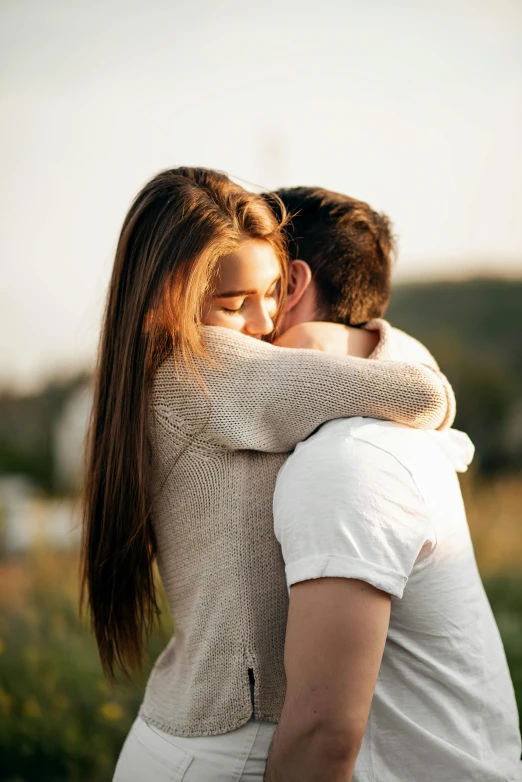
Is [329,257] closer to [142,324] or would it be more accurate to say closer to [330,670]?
[142,324]

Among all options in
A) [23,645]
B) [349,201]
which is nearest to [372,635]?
[349,201]

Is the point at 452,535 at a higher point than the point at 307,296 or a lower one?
lower

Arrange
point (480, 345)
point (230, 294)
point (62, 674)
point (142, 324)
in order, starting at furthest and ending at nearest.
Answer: point (480, 345)
point (62, 674)
point (230, 294)
point (142, 324)

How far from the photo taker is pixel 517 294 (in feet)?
29.5

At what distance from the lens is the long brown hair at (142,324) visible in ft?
5.20

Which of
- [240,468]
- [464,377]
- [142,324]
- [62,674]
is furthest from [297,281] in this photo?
[464,377]

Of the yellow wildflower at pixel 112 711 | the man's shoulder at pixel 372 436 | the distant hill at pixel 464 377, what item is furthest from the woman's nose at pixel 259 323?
the distant hill at pixel 464 377

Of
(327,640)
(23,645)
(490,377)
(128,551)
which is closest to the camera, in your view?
(327,640)

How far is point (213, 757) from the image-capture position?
4.87 ft

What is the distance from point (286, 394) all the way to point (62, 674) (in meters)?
2.63

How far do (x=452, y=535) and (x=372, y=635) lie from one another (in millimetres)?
308

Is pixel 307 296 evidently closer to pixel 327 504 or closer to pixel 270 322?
pixel 270 322

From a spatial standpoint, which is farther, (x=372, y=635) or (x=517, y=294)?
(x=517, y=294)

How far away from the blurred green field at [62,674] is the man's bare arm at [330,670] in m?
2.09
